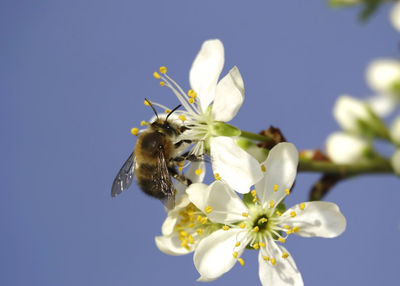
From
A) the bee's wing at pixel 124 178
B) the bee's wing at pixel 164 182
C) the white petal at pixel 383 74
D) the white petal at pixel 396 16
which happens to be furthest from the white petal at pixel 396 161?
the bee's wing at pixel 124 178

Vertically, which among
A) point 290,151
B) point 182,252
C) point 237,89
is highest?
point 237,89

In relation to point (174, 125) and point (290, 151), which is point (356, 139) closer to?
point (290, 151)

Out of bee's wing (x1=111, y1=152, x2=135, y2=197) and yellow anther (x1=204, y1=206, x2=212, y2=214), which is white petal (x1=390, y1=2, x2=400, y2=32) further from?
bee's wing (x1=111, y1=152, x2=135, y2=197)

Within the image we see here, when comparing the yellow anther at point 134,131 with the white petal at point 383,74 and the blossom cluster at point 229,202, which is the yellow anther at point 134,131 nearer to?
the blossom cluster at point 229,202

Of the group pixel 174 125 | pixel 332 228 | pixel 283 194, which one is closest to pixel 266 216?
pixel 283 194

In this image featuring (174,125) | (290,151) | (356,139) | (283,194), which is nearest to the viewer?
(356,139)
